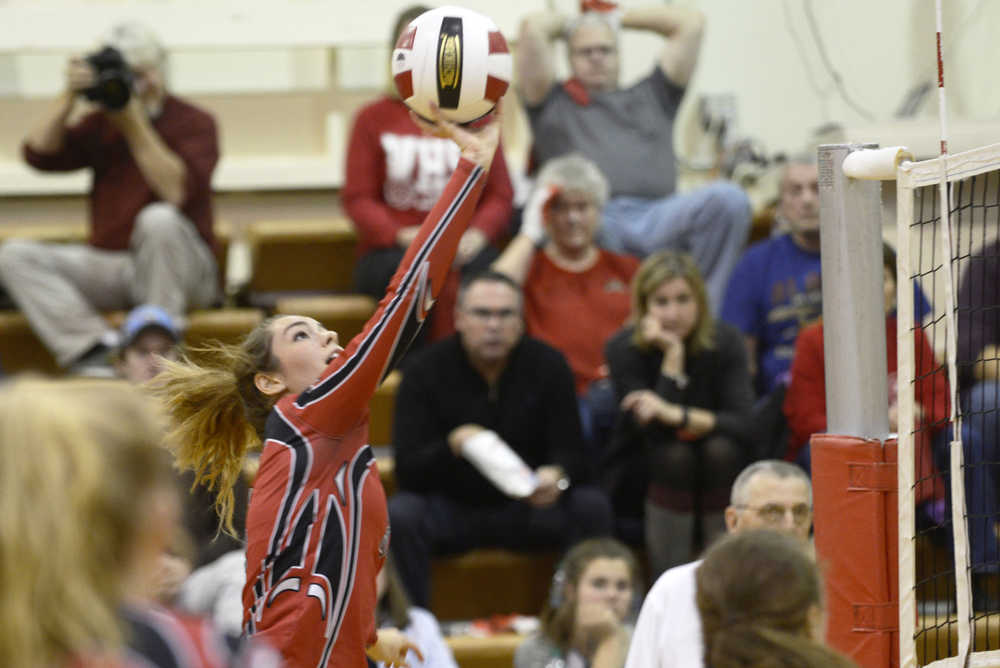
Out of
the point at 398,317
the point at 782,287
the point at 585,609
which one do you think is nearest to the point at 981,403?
the point at 782,287

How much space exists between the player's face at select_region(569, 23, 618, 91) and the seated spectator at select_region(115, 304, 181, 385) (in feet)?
8.31

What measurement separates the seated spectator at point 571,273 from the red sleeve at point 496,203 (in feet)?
0.74

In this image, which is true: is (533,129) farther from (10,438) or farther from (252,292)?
(10,438)

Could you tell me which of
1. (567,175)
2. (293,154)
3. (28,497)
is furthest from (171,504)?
(293,154)

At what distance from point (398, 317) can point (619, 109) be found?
4.42 meters

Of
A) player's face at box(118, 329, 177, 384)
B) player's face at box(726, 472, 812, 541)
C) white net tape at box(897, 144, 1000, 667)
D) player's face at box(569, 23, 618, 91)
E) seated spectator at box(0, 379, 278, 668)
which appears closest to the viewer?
seated spectator at box(0, 379, 278, 668)

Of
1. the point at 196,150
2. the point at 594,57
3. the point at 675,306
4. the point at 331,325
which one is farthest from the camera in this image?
the point at 594,57

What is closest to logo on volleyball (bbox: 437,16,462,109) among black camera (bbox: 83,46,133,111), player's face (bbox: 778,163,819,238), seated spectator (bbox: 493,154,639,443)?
seated spectator (bbox: 493,154,639,443)

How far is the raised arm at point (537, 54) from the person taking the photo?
269 inches

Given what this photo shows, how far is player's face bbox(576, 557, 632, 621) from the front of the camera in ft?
15.5

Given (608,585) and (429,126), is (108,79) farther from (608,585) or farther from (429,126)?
(429,126)

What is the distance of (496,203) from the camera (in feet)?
21.9

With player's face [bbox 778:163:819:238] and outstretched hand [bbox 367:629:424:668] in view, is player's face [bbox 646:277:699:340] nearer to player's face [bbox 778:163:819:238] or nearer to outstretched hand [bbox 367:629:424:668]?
player's face [bbox 778:163:819:238]

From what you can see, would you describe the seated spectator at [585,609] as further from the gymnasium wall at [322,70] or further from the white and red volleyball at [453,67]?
the gymnasium wall at [322,70]
